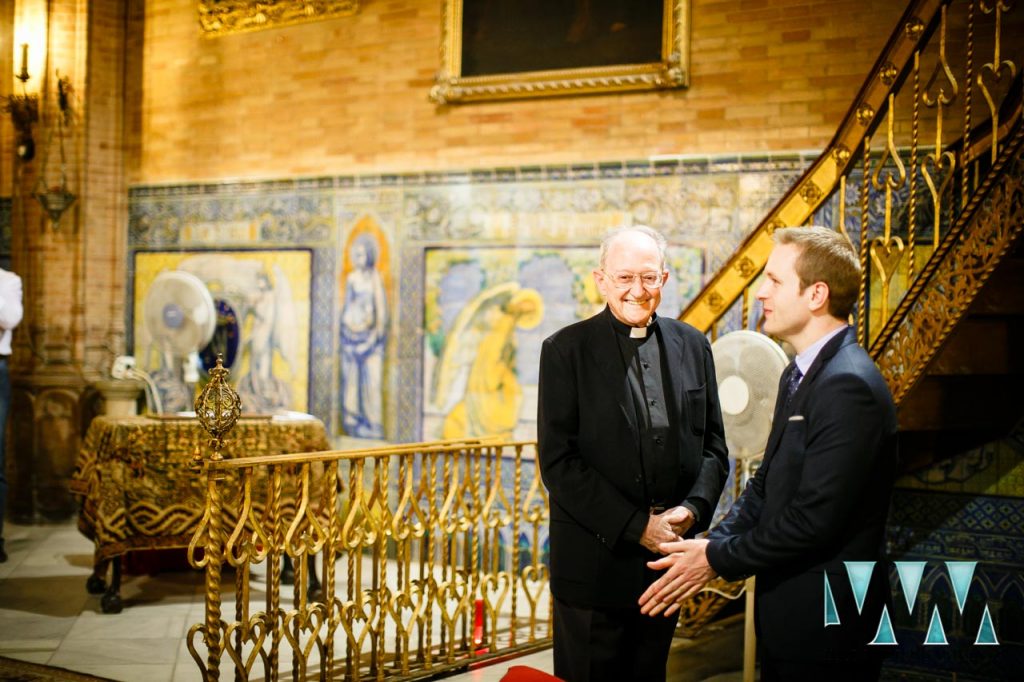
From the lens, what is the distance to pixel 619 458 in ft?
10.2

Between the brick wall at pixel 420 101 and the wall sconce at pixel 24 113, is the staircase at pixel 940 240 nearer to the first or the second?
the brick wall at pixel 420 101

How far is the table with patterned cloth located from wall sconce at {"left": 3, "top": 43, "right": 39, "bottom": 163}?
3994 millimetres

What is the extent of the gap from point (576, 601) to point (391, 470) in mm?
5013

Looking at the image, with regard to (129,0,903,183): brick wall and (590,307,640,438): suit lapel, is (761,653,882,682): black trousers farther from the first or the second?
(129,0,903,183): brick wall

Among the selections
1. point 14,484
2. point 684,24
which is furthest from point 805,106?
point 14,484

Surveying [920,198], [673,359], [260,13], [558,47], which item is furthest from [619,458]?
[260,13]

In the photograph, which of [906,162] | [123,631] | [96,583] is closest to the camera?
[123,631]

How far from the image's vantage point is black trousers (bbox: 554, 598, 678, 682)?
3.14 m

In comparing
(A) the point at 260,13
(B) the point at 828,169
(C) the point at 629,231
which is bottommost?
(C) the point at 629,231

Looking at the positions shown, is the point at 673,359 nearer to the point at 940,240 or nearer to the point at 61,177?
the point at 940,240

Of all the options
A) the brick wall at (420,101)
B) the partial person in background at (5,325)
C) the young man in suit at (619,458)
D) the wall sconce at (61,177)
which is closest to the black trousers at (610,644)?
the young man in suit at (619,458)

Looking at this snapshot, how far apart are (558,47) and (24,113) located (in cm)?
469

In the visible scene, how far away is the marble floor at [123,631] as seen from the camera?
5047 mm

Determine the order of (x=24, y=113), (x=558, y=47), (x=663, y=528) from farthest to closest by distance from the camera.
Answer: (x=24, y=113)
(x=558, y=47)
(x=663, y=528)
